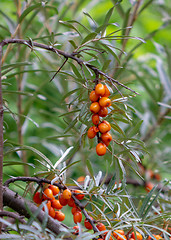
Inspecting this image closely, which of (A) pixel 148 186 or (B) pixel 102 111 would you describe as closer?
(B) pixel 102 111

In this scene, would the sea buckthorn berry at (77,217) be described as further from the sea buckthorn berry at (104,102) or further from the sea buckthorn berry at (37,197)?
the sea buckthorn berry at (104,102)

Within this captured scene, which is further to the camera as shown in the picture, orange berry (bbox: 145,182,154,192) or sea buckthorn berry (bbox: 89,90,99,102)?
orange berry (bbox: 145,182,154,192)

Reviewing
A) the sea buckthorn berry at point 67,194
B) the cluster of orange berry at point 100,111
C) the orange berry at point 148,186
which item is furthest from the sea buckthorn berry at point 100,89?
the orange berry at point 148,186

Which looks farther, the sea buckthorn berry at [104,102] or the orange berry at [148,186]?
the orange berry at [148,186]

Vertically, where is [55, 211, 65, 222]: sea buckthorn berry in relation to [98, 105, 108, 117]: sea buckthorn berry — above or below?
below

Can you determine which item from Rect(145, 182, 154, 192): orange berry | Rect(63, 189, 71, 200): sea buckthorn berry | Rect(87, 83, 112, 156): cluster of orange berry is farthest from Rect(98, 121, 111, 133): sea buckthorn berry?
Rect(145, 182, 154, 192): orange berry

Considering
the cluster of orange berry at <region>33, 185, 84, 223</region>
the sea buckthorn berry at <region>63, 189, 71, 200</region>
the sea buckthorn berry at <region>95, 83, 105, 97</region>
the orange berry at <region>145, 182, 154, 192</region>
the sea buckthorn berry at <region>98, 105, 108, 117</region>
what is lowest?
the orange berry at <region>145, 182, 154, 192</region>

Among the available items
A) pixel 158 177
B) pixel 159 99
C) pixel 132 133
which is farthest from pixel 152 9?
pixel 132 133

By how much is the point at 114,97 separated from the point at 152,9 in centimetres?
115

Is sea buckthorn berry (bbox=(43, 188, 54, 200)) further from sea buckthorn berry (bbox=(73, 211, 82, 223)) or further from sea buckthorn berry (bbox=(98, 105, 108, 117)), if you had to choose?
sea buckthorn berry (bbox=(98, 105, 108, 117))

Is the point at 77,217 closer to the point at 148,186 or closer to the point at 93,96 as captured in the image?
the point at 93,96

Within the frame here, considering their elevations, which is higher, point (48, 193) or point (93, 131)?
point (93, 131)

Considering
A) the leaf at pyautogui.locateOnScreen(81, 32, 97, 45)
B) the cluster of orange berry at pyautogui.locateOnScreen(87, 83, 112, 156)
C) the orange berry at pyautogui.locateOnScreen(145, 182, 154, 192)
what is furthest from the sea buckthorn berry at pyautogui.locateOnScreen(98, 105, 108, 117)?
the orange berry at pyautogui.locateOnScreen(145, 182, 154, 192)

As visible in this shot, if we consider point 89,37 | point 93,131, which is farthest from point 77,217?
point 89,37
